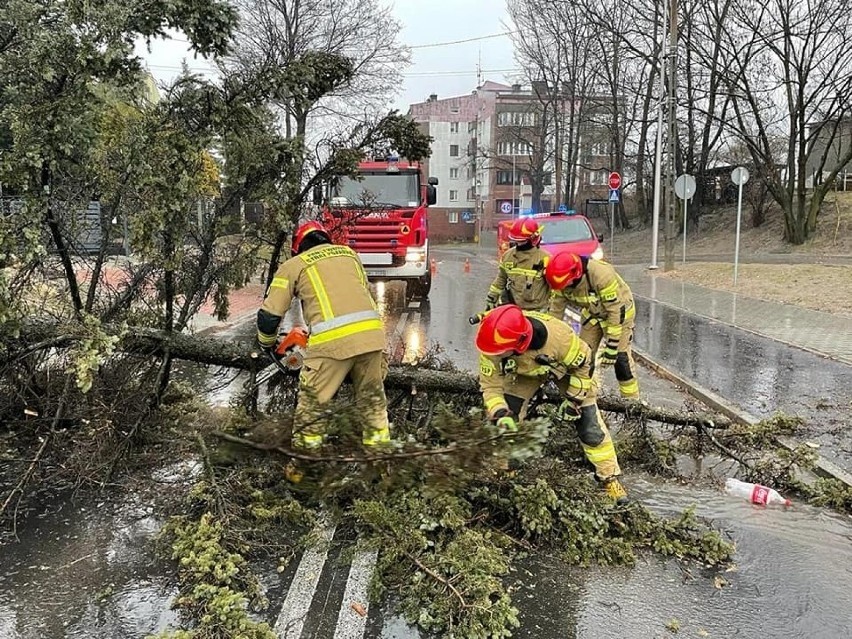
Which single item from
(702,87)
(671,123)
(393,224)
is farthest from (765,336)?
(702,87)

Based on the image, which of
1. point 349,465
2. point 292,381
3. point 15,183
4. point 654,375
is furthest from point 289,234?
point 654,375

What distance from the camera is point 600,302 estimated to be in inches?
223

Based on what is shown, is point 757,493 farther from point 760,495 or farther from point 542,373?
Result: point 542,373

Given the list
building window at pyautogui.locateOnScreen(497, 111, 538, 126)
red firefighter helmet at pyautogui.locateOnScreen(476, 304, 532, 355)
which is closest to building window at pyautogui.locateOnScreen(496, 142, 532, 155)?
building window at pyautogui.locateOnScreen(497, 111, 538, 126)

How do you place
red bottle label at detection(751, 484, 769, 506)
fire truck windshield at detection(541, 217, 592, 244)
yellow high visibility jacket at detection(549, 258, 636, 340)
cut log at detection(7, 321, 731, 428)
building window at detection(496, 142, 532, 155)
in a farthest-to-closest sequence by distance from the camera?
building window at detection(496, 142, 532, 155) → fire truck windshield at detection(541, 217, 592, 244) → yellow high visibility jacket at detection(549, 258, 636, 340) → cut log at detection(7, 321, 731, 428) → red bottle label at detection(751, 484, 769, 506)

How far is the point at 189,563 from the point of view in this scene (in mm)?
3172

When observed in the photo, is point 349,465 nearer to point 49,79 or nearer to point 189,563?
point 189,563

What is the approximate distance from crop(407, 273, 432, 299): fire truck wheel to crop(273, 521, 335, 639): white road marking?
1058cm

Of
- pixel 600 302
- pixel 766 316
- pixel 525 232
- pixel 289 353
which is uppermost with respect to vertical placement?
pixel 525 232

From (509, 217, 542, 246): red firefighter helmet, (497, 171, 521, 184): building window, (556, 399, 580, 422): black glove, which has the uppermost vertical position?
(497, 171, 521, 184): building window

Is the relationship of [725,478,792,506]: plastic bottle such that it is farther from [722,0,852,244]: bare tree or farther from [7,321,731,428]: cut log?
[722,0,852,244]: bare tree

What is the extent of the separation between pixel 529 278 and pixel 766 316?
7379mm

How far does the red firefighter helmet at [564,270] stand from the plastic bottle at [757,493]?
1987mm

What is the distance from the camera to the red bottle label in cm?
425
